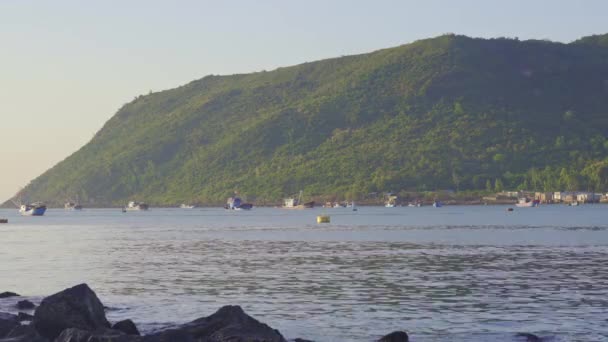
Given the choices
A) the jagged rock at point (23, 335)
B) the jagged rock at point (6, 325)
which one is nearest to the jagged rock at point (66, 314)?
the jagged rock at point (6, 325)

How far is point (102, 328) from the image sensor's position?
38.9 m

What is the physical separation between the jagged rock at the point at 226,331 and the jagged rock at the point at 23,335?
201 inches

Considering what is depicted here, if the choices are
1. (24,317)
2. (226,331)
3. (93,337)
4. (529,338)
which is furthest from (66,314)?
(529,338)

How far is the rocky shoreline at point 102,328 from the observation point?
35438 mm

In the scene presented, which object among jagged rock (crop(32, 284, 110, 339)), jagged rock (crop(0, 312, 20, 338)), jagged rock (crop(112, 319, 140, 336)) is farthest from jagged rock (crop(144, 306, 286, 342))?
jagged rock (crop(0, 312, 20, 338))

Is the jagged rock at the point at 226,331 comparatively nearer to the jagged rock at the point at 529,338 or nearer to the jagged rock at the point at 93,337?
the jagged rock at the point at 93,337

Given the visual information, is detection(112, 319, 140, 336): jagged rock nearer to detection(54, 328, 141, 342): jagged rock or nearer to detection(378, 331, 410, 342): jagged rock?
detection(54, 328, 141, 342): jagged rock

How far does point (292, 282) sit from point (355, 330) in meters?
20.5

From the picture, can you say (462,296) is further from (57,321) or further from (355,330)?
(57,321)

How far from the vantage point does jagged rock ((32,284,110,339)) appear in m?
40.0

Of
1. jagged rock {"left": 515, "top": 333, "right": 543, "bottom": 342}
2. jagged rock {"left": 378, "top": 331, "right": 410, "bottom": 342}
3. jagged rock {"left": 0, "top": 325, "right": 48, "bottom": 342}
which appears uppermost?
jagged rock {"left": 0, "top": 325, "right": 48, "bottom": 342}

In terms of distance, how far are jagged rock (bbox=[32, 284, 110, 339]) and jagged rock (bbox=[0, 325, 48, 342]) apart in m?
1.55

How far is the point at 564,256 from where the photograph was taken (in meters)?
81.4

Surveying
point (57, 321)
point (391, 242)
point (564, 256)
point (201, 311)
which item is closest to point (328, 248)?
point (391, 242)
